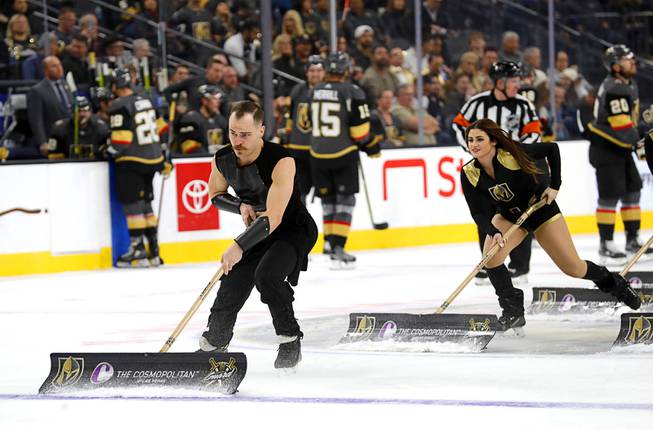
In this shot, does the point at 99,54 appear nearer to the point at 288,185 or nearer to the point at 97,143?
the point at 97,143

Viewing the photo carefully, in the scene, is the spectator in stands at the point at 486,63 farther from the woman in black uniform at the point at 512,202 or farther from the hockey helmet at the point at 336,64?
the woman in black uniform at the point at 512,202

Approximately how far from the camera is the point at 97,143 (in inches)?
442

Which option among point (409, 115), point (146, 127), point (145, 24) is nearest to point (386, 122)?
point (409, 115)

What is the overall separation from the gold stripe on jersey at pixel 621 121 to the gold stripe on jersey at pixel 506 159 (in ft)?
13.0

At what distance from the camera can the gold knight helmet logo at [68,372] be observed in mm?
5328

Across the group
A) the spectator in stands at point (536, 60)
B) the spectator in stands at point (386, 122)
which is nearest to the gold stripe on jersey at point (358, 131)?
the spectator in stands at point (386, 122)

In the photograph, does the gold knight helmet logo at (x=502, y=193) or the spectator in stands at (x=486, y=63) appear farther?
the spectator in stands at (x=486, y=63)

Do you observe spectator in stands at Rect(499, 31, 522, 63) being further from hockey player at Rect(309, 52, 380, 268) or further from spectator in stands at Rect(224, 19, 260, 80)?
hockey player at Rect(309, 52, 380, 268)

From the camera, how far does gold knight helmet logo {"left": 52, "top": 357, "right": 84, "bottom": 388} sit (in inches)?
210

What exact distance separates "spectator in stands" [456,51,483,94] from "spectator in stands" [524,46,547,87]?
50 cm

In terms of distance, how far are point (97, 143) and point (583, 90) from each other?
5286 mm

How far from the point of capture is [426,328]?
639cm

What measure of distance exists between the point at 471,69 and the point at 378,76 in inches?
46.0

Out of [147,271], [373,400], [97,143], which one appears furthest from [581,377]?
[97,143]
